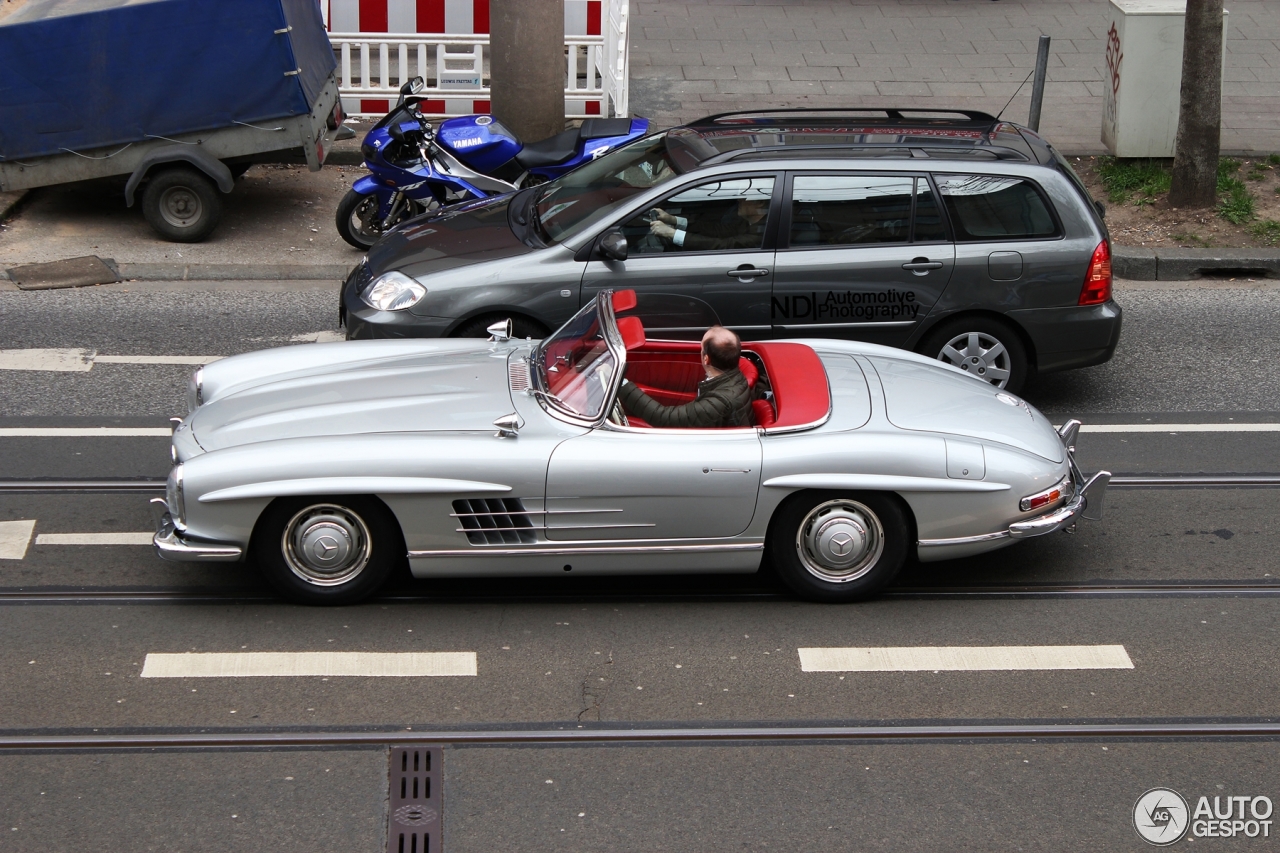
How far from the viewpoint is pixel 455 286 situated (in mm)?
7688

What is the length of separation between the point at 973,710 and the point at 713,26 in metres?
12.8

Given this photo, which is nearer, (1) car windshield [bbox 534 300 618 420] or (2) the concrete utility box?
(1) car windshield [bbox 534 300 618 420]

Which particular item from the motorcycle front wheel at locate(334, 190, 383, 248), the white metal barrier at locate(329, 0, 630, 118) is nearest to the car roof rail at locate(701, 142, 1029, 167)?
the motorcycle front wheel at locate(334, 190, 383, 248)

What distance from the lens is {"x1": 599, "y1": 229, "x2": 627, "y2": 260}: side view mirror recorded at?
7602 millimetres

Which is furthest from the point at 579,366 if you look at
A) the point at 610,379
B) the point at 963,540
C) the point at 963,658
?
the point at 963,658

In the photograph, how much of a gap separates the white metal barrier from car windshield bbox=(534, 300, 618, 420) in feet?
24.7

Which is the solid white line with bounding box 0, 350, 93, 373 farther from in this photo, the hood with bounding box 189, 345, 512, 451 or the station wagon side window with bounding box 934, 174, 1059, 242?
the station wagon side window with bounding box 934, 174, 1059, 242

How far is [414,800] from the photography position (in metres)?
4.70

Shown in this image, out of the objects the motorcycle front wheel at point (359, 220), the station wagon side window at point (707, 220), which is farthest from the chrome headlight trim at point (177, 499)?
the motorcycle front wheel at point (359, 220)

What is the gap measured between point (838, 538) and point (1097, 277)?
9.96 ft

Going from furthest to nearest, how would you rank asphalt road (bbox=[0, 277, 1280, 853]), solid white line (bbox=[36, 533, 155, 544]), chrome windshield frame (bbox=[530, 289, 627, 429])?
solid white line (bbox=[36, 533, 155, 544]) < chrome windshield frame (bbox=[530, 289, 627, 429]) < asphalt road (bbox=[0, 277, 1280, 853])

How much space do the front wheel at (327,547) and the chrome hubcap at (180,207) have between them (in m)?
5.86

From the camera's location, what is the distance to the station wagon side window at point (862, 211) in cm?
784

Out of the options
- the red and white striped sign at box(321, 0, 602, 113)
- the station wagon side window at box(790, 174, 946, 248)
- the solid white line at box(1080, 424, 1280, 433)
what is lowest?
the solid white line at box(1080, 424, 1280, 433)
